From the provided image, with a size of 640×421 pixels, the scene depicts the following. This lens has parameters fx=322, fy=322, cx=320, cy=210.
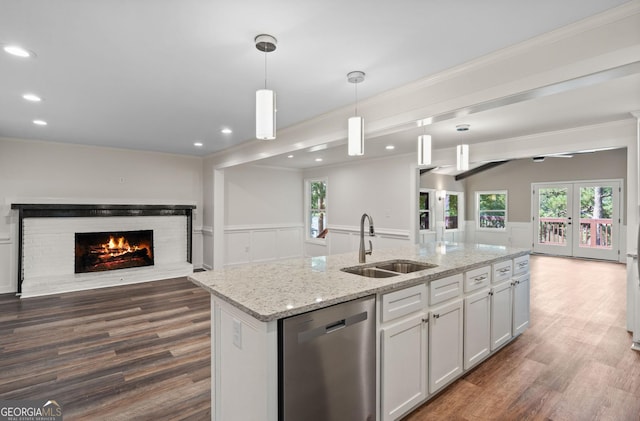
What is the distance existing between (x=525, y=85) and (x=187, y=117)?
3.43m

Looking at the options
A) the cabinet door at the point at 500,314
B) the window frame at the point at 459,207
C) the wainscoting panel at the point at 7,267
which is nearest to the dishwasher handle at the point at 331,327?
the cabinet door at the point at 500,314

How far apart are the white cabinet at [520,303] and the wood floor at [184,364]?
0.15m

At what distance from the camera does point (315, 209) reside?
8.05 m

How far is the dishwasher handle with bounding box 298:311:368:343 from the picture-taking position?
1.59 meters

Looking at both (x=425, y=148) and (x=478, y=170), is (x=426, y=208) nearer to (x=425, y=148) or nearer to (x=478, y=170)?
(x=478, y=170)

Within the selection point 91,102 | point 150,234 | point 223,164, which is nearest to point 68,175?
point 150,234

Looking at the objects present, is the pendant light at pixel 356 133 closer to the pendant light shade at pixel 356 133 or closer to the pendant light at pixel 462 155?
the pendant light shade at pixel 356 133

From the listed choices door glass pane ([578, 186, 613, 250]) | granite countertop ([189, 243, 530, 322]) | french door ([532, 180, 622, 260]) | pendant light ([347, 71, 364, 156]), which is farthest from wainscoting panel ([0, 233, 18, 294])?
door glass pane ([578, 186, 613, 250])

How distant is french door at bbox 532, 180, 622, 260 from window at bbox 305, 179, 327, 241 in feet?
19.6

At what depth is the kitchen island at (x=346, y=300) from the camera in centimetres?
157

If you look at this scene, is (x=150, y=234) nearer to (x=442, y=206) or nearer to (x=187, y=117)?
(x=187, y=117)

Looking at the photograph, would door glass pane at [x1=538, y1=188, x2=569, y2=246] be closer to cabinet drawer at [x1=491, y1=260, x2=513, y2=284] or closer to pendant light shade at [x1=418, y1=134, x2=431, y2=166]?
cabinet drawer at [x1=491, y1=260, x2=513, y2=284]

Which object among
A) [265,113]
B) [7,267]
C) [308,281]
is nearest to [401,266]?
[308,281]

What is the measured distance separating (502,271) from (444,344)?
1103 millimetres
